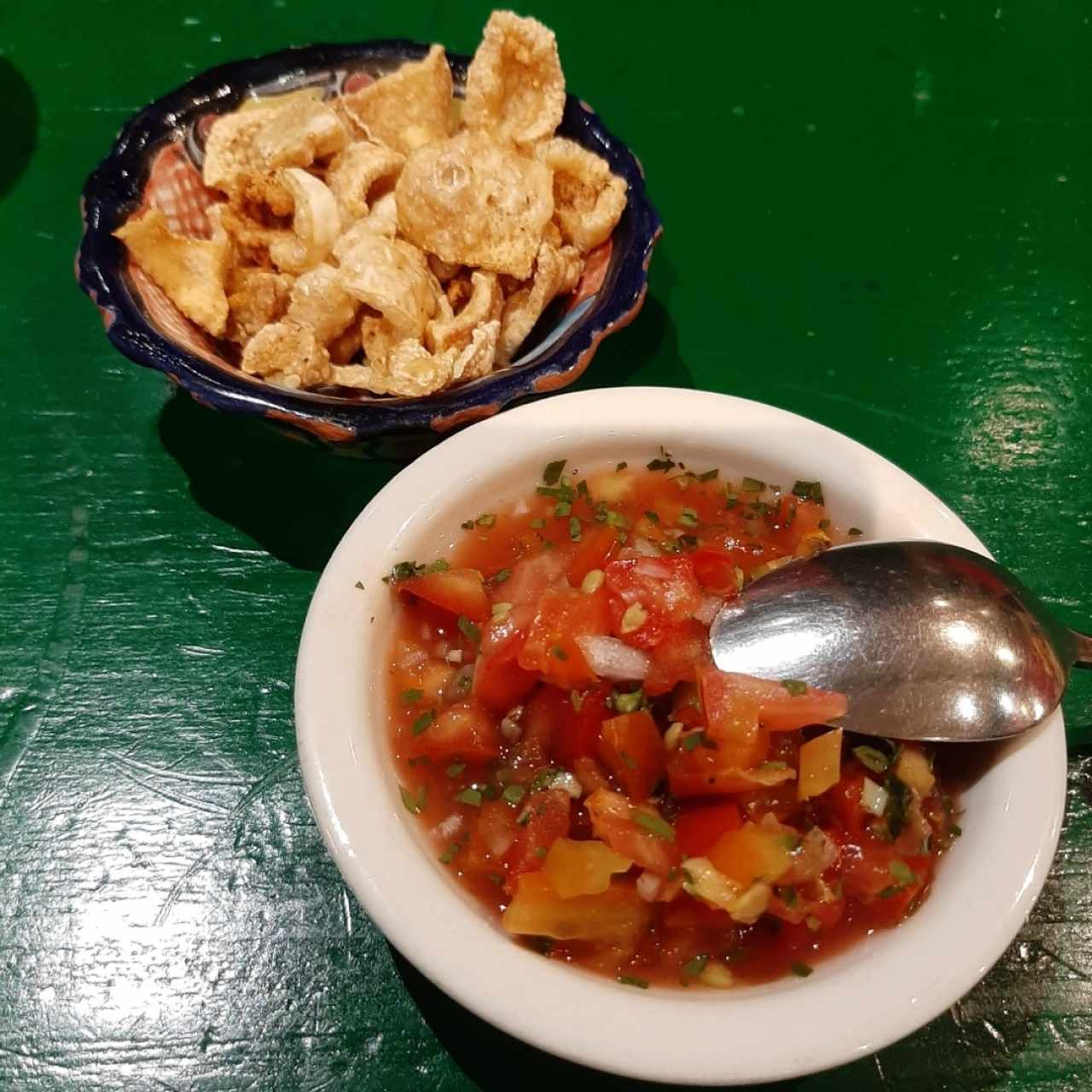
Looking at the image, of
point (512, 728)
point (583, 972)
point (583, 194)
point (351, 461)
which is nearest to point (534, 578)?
point (512, 728)

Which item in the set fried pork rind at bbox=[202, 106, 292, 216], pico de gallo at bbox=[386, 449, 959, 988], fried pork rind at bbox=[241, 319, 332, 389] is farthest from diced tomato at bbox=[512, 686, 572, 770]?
fried pork rind at bbox=[202, 106, 292, 216]

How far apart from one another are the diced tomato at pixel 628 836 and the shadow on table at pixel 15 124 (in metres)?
2.33

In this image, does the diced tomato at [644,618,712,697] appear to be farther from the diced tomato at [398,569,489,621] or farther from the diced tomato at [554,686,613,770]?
the diced tomato at [398,569,489,621]

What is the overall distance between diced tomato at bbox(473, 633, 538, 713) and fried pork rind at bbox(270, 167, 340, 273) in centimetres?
112

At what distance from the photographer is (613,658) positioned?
50.1 inches

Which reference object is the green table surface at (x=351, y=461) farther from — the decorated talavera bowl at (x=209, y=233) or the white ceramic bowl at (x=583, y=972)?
the white ceramic bowl at (x=583, y=972)

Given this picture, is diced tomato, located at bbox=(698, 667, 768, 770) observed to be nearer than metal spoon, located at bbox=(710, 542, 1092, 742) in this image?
Yes

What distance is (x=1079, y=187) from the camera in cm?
260

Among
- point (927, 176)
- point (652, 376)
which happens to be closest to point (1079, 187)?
point (927, 176)

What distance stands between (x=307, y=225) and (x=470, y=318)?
42 cm

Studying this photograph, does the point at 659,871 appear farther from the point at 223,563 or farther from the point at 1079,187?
the point at 1079,187

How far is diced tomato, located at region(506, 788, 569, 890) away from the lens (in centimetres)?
121

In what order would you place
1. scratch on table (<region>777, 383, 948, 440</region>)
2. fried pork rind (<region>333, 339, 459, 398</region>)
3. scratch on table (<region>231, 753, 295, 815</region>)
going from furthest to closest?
scratch on table (<region>777, 383, 948, 440</region>) < fried pork rind (<region>333, 339, 459, 398</region>) < scratch on table (<region>231, 753, 295, 815</region>)

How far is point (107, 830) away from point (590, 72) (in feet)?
8.07
